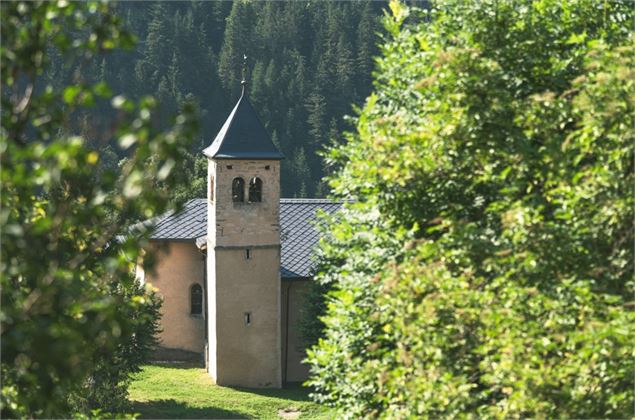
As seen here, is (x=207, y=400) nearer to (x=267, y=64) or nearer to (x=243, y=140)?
(x=243, y=140)

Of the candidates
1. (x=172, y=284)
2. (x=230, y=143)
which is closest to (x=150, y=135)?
(x=230, y=143)

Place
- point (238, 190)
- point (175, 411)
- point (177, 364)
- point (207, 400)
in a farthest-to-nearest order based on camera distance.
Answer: point (177, 364) < point (238, 190) < point (207, 400) < point (175, 411)

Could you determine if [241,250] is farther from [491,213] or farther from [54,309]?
[54,309]

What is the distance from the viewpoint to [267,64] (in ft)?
314

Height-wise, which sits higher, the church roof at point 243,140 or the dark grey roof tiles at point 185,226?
the church roof at point 243,140

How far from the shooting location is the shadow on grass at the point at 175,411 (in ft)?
91.2

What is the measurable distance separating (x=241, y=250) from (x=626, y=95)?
20.8 m

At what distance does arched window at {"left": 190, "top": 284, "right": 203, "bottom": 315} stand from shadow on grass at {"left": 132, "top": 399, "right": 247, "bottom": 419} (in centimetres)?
649

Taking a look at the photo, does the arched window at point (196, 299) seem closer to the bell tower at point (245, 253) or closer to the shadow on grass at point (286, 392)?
the bell tower at point (245, 253)

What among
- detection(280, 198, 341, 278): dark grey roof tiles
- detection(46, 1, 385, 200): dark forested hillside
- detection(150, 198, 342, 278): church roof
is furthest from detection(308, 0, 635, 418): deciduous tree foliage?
detection(46, 1, 385, 200): dark forested hillside

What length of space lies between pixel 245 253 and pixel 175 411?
5.57 meters

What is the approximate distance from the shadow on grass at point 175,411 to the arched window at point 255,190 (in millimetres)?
6451

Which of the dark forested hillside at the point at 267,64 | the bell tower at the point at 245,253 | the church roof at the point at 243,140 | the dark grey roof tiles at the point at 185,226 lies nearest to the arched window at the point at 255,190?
the bell tower at the point at 245,253

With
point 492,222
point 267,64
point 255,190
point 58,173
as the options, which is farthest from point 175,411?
point 267,64
